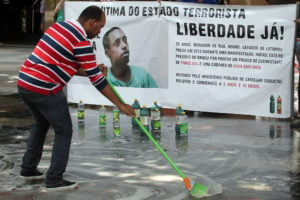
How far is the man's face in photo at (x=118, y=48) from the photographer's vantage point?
11.7 meters

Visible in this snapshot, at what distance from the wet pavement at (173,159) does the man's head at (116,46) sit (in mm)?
979

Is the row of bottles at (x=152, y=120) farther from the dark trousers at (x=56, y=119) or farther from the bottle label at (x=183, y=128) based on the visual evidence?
the dark trousers at (x=56, y=119)

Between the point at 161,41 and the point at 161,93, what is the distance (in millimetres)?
850

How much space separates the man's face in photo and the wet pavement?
98cm

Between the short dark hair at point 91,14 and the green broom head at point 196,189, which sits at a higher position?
the short dark hair at point 91,14

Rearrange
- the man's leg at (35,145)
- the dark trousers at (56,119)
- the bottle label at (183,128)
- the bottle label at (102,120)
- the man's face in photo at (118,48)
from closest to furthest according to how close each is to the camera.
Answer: the dark trousers at (56,119), the man's leg at (35,145), the bottle label at (183,128), the bottle label at (102,120), the man's face in photo at (118,48)

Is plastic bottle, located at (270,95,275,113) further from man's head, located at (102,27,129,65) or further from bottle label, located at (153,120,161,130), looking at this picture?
man's head, located at (102,27,129,65)

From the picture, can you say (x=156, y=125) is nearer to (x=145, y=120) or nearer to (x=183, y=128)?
(x=145, y=120)

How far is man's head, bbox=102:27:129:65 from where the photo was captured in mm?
11672

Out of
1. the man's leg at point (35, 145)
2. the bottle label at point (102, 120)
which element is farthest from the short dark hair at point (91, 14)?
the bottle label at point (102, 120)

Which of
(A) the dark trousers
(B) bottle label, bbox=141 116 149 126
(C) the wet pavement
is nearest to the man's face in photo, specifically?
(C) the wet pavement

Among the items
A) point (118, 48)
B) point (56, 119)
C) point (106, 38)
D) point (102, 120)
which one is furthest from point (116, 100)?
point (106, 38)

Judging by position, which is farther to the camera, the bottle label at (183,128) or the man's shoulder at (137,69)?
the man's shoulder at (137,69)

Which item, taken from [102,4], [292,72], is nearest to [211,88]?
[292,72]
